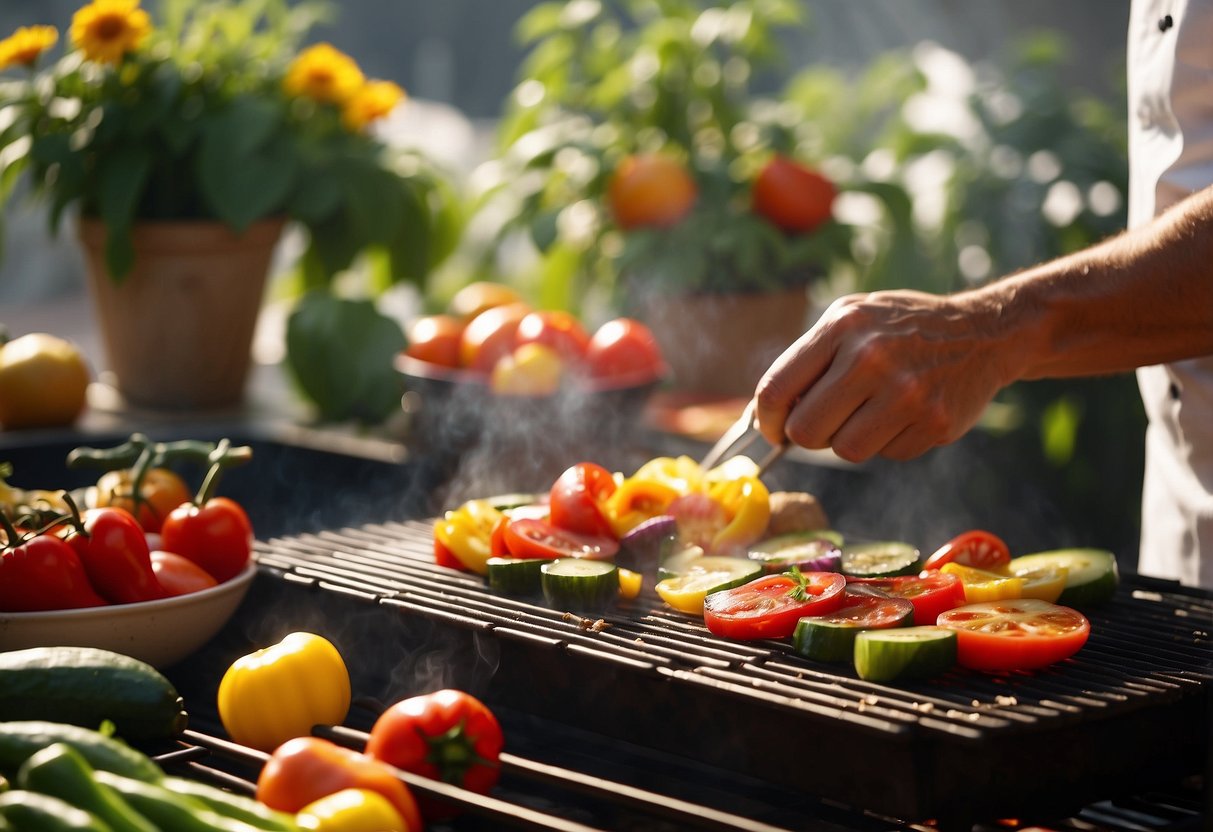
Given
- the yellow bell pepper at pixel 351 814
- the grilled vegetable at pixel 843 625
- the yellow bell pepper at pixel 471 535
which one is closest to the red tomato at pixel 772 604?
the grilled vegetable at pixel 843 625

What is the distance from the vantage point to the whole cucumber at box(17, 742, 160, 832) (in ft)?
4.78

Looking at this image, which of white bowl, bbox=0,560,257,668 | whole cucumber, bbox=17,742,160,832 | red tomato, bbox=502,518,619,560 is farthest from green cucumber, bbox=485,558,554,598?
whole cucumber, bbox=17,742,160,832

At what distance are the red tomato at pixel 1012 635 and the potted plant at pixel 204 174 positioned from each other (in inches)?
108

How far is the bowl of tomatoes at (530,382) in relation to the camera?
12.4ft

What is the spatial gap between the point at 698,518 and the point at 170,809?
4.21 feet

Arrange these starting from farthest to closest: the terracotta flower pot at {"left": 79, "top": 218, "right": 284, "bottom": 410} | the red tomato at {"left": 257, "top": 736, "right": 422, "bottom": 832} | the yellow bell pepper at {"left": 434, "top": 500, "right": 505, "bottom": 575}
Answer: the terracotta flower pot at {"left": 79, "top": 218, "right": 284, "bottom": 410} < the yellow bell pepper at {"left": 434, "top": 500, "right": 505, "bottom": 575} < the red tomato at {"left": 257, "top": 736, "right": 422, "bottom": 832}

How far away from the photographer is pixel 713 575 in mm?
2318

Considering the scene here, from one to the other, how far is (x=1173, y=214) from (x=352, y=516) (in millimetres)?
2342

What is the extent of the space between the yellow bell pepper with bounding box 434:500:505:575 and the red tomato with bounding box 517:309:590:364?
1.36 meters

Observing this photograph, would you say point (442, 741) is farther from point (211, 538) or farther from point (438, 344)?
point (438, 344)

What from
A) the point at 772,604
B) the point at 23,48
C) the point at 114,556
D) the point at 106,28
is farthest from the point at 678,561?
the point at 23,48

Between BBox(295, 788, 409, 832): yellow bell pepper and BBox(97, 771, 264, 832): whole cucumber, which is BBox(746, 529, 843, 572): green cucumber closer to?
BBox(295, 788, 409, 832): yellow bell pepper

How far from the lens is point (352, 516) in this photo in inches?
150

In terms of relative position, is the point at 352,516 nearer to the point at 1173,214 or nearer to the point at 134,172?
the point at 134,172
